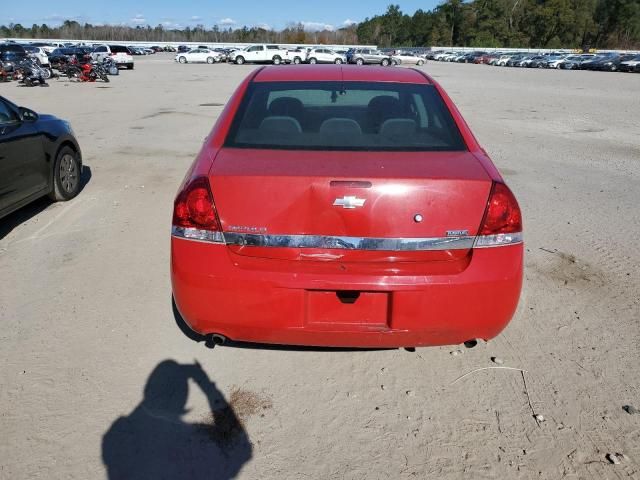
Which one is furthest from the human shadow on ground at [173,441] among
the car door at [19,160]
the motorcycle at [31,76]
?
the motorcycle at [31,76]

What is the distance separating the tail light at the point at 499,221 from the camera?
95.7 inches

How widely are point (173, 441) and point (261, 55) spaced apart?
51.1 m

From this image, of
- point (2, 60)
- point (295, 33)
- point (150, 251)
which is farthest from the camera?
point (295, 33)

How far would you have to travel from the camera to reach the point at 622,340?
3318 mm

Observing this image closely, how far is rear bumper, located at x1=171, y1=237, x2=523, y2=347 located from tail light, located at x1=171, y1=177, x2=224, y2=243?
0.15 ft

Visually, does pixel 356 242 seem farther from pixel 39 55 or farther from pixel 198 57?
pixel 198 57

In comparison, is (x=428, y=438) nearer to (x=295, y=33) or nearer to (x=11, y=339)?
(x=11, y=339)

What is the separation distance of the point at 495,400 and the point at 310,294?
1.23 metres

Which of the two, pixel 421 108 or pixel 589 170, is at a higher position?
pixel 421 108

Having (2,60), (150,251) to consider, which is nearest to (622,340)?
(150,251)

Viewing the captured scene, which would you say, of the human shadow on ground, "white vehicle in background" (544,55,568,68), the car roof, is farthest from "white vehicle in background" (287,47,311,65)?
the human shadow on ground

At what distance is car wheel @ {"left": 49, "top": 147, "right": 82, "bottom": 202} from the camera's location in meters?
5.86

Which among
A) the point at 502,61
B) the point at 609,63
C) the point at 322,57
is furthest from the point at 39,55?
the point at 502,61

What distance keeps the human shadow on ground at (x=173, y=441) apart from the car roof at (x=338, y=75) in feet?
6.69
